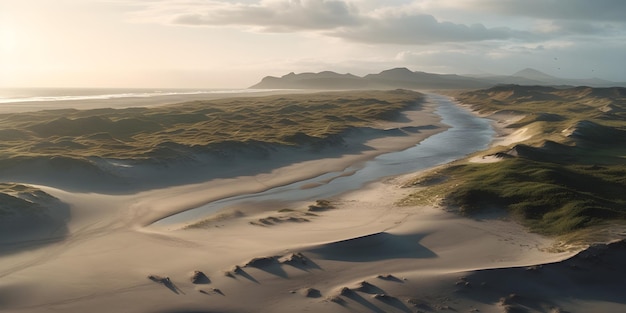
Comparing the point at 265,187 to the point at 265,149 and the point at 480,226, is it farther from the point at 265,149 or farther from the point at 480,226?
the point at 480,226

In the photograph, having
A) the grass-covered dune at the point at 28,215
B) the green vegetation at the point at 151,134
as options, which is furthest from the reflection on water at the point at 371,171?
the green vegetation at the point at 151,134

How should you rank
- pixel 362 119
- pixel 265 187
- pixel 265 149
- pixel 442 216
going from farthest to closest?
pixel 362 119
pixel 265 149
pixel 265 187
pixel 442 216

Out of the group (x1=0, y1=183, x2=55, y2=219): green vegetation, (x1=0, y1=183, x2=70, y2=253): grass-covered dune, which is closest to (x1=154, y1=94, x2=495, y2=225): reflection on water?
(x1=0, y1=183, x2=70, y2=253): grass-covered dune

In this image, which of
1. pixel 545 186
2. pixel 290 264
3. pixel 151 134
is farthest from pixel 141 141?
pixel 545 186

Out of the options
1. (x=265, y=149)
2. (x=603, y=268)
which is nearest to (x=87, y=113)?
(x=265, y=149)

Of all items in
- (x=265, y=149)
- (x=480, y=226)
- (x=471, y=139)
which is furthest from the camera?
(x=471, y=139)

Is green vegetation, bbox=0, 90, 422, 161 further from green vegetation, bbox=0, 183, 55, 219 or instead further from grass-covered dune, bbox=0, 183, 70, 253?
grass-covered dune, bbox=0, 183, 70, 253

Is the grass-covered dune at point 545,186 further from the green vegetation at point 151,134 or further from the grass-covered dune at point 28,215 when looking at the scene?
the green vegetation at point 151,134

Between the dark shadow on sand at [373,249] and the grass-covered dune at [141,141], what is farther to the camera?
the grass-covered dune at [141,141]
